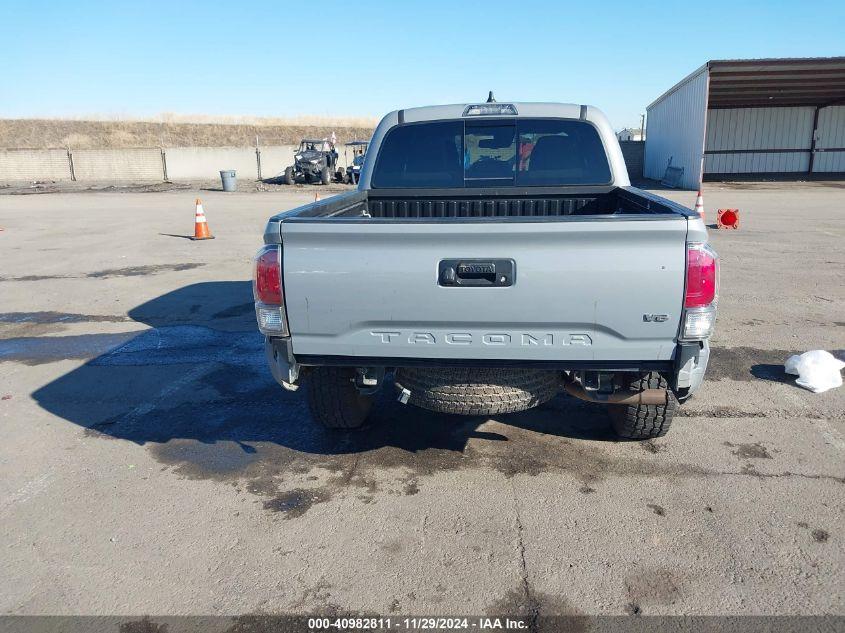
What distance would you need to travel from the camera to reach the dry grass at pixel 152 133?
6106cm

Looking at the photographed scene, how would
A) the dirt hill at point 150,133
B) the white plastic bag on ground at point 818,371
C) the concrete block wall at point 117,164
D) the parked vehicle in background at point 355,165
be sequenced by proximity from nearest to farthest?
the white plastic bag on ground at point 818,371 < the parked vehicle in background at point 355,165 < the concrete block wall at point 117,164 < the dirt hill at point 150,133

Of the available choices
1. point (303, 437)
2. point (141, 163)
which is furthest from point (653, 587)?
point (141, 163)

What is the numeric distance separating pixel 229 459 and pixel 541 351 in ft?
7.19

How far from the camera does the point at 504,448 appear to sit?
416 centimetres

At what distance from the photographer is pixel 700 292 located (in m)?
2.96

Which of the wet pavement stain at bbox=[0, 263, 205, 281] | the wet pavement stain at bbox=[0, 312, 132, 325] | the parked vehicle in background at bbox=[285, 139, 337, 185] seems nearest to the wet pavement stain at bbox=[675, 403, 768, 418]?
the wet pavement stain at bbox=[0, 312, 132, 325]

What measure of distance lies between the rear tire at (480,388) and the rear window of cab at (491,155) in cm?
203

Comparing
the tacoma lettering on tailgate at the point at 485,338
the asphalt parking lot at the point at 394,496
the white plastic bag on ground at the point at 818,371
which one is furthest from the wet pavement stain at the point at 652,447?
the white plastic bag on ground at the point at 818,371

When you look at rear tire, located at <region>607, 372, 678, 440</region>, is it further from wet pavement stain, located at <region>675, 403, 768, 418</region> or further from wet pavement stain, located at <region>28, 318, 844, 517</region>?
wet pavement stain, located at <region>675, 403, 768, 418</region>

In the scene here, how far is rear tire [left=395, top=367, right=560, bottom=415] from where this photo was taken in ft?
11.0

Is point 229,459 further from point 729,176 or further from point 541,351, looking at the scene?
point 729,176

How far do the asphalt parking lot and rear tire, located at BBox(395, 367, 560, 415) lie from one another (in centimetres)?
55

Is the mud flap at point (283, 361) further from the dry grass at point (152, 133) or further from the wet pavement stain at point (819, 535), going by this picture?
the dry grass at point (152, 133)

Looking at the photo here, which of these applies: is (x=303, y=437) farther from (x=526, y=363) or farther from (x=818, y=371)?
(x=818, y=371)
